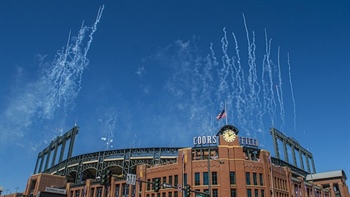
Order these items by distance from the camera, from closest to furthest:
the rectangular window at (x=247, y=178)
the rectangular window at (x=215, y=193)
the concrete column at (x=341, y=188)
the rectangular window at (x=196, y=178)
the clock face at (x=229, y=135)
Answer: the rectangular window at (x=215, y=193), the rectangular window at (x=247, y=178), the rectangular window at (x=196, y=178), the clock face at (x=229, y=135), the concrete column at (x=341, y=188)

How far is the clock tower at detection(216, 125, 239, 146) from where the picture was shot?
61487mm

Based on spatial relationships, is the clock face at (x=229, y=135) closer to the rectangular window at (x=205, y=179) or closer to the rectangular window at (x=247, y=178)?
the rectangular window at (x=247, y=178)

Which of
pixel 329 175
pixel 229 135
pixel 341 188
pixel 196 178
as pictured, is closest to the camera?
pixel 196 178

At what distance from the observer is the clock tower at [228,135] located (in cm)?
6149

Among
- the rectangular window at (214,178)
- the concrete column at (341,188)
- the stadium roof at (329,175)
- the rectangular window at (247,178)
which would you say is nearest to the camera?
the rectangular window at (214,178)

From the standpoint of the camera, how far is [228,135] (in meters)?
62.4

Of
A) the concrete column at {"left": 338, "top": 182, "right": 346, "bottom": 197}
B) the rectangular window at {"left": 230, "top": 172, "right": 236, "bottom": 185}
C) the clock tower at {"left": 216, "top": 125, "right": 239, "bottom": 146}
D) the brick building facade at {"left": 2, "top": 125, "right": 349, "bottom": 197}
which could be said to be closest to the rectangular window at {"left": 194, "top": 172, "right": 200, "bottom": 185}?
the brick building facade at {"left": 2, "top": 125, "right": 349, "bottom": 197}

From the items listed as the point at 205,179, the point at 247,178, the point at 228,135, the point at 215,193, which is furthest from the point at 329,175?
the point at 205,179

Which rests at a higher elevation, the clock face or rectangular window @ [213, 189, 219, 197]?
the clock face

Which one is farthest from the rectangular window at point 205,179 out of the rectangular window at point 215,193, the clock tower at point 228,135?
the clock tower at point 228,135

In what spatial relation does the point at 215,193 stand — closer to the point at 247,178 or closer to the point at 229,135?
the point at 247,178

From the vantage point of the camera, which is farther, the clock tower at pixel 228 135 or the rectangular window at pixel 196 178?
the clock tower at pixel 228 135

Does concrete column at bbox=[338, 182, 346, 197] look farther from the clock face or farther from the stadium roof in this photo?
the clock face

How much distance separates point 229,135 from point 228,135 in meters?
0.20
